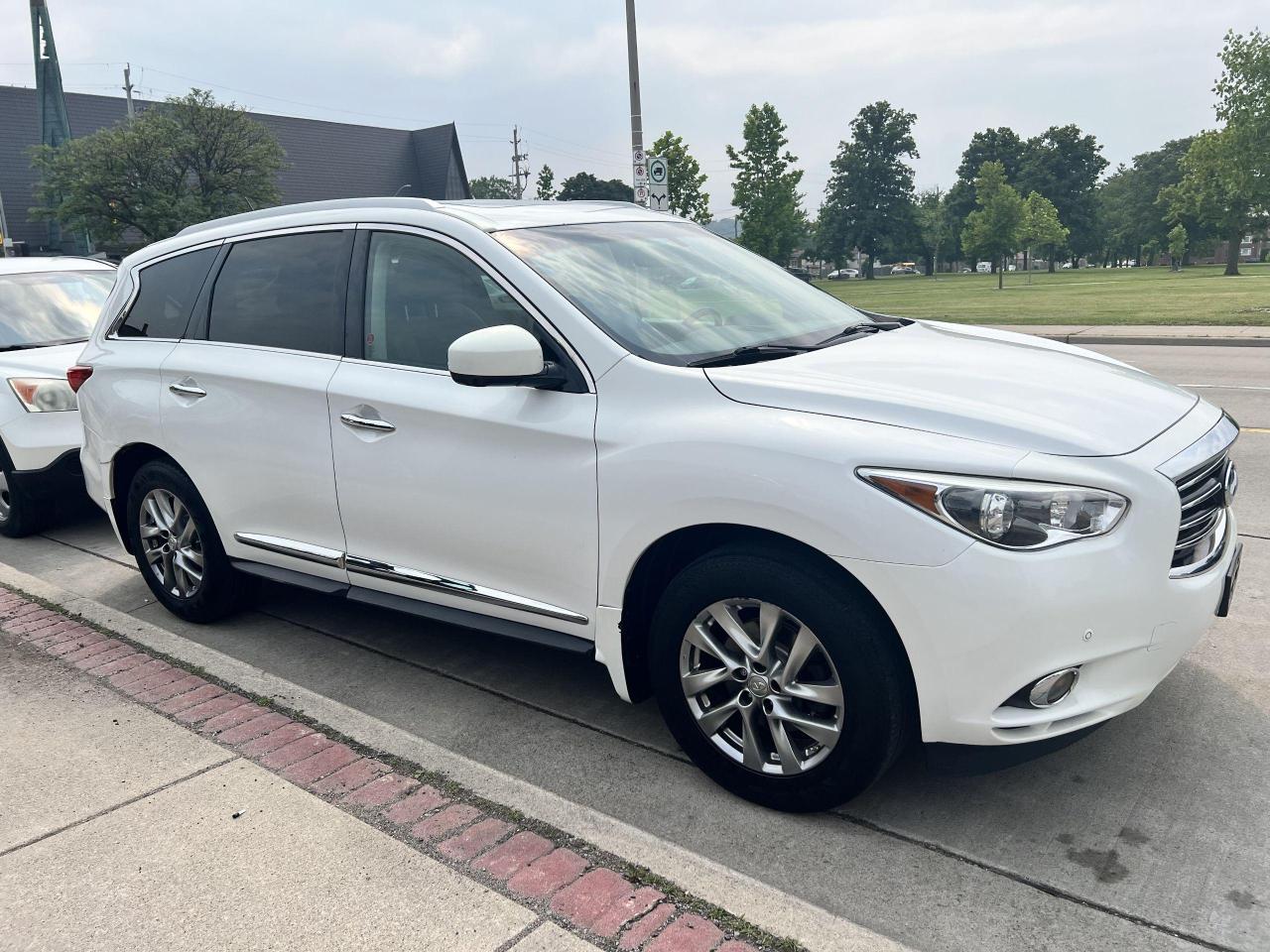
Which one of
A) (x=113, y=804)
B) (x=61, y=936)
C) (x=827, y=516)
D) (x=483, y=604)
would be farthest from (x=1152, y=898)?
(x=113, y=804)

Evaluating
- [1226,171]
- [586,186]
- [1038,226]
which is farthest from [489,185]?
[1226,171]

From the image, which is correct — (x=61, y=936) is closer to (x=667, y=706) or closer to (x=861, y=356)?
(x=667, y=706)

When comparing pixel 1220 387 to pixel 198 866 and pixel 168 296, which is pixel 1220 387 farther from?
pixel 198 866

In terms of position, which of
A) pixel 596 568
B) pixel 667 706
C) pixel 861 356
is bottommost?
pixel 667 706

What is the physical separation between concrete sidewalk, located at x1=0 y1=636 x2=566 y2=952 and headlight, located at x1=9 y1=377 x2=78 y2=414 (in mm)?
3408

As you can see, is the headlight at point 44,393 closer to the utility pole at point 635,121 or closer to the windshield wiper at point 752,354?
the windshield wiper at point 752,354

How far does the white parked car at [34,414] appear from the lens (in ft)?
20.9

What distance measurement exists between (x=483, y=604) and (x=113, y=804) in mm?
1296

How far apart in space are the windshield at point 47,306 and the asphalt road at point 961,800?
3.81 meters

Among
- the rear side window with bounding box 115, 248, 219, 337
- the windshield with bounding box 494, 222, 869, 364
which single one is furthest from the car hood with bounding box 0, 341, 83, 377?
the windshield with bounding box 494, 222, 869, 364

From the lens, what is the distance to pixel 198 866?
9.22 feet

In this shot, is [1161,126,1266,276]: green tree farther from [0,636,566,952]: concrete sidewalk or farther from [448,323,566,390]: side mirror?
[0,636,566,952]: concrete sidewalk

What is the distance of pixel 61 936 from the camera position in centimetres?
254

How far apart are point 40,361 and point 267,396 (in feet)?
11.6
